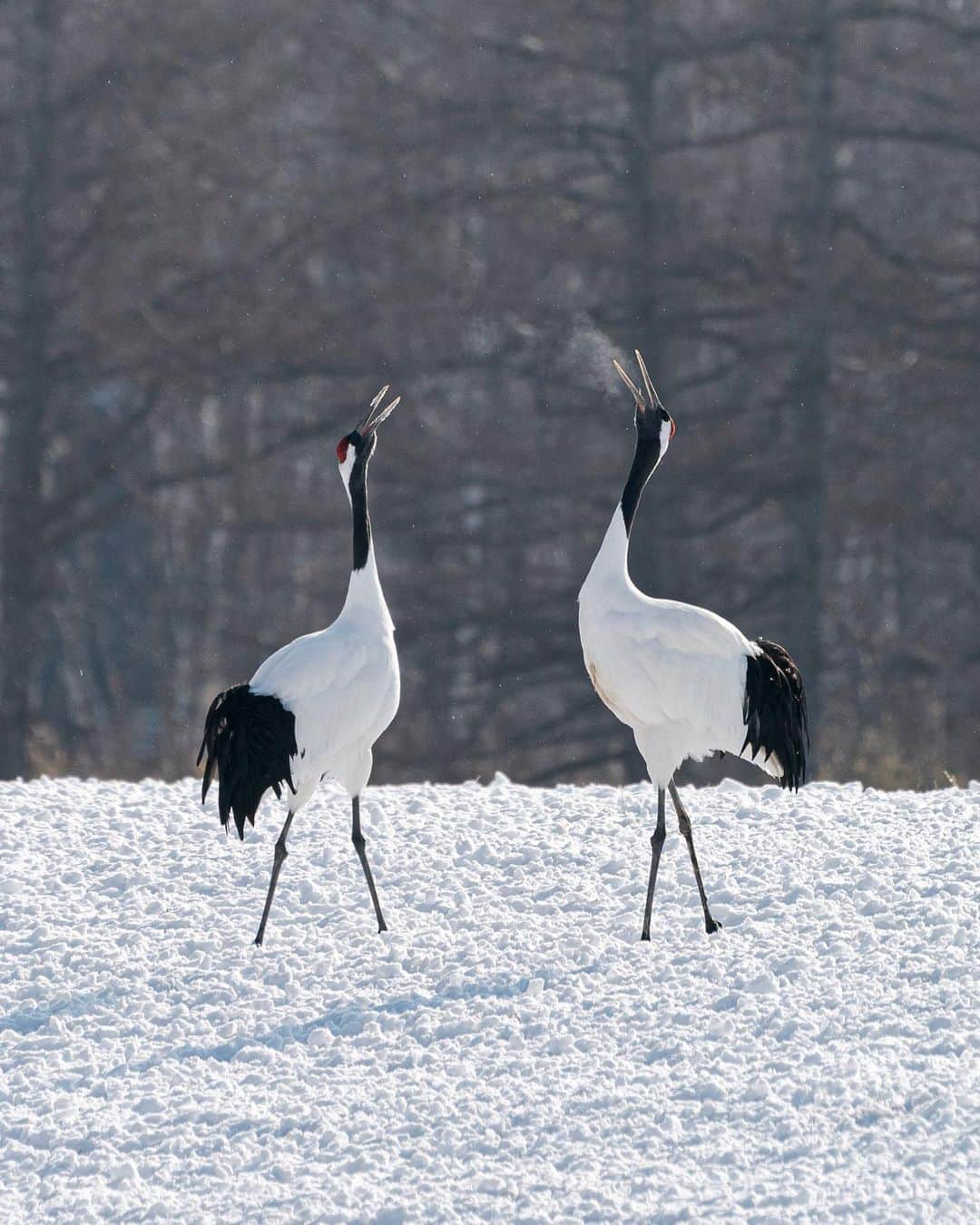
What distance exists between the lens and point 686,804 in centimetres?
824

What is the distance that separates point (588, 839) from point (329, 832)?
1.12 metres

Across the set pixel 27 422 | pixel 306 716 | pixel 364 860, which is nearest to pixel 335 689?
pixel 306 716

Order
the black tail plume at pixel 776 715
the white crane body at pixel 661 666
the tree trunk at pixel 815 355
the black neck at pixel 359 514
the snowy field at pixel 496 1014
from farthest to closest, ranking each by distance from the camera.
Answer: the tree trunk at pixel 815 355 < the black neck at pixel 359 514 < the black tail plume at pixel 776 715 < the white crane body at pixel 661 666 < the snowy field at pixel 496 1014

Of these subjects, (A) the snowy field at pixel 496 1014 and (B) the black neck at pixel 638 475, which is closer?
(A) the snowy field at pixel 496 1014

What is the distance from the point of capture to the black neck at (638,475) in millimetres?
6617

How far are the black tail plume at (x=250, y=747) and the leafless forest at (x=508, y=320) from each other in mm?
8992

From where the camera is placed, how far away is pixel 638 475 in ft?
21.9

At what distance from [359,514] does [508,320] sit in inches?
373

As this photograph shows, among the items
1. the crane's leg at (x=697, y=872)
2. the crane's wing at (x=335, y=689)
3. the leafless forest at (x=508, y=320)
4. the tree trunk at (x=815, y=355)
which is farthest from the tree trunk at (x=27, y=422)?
the crane's leg at (x=697, y=872)

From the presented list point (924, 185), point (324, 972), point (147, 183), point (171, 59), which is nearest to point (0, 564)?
point (147, 183)

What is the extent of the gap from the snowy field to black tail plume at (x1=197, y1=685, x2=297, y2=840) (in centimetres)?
56

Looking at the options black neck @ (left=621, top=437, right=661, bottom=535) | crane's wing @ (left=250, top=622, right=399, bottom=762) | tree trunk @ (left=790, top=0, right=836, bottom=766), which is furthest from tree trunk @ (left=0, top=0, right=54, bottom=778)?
black neck @ (left=621, top=437, right=661, bottom=535)

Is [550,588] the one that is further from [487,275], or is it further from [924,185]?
[924,185]

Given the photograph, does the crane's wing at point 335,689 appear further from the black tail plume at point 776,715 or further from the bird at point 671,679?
the black tail plume at point 776,715
